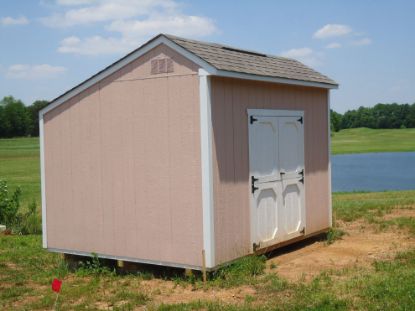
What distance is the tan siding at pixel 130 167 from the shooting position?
7.54m

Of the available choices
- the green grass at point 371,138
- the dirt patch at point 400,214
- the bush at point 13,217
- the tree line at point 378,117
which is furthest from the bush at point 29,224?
the tree line at point 378,117

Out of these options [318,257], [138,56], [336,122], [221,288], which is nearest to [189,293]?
[221,288]

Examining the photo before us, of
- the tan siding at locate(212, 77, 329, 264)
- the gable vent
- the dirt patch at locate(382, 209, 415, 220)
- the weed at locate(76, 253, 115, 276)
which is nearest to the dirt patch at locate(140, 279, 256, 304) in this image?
the tan siding at locate(212, 77, 329, 264)

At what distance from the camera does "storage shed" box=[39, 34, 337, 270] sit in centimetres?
748

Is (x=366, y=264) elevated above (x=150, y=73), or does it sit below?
below

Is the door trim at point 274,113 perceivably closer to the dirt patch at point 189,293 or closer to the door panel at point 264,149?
the door panel at point 264,149

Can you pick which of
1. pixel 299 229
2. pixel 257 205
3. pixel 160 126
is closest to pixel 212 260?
pixel 257 205

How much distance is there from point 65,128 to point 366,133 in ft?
363

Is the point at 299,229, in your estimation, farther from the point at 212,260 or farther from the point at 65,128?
the point at 65,128

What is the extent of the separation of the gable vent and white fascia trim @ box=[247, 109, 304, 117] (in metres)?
1.28

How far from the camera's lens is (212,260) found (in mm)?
7371

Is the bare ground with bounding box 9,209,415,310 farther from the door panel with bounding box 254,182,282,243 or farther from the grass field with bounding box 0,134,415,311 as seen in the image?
the door panel with bounding box 254,182,282,243

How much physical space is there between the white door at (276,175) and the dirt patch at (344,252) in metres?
0.36

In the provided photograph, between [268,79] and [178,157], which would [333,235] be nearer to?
[268,79]
